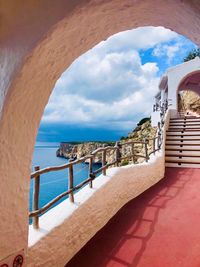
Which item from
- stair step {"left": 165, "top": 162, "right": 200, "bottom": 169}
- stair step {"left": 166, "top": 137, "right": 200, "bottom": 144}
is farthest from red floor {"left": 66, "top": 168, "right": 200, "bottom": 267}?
stair step {"left": 166, "top": 137, "right": 200, "bottom": 144}

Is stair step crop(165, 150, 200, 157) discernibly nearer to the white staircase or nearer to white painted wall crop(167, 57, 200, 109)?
Answer: the white staircase

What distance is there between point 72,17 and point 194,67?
14.7 m

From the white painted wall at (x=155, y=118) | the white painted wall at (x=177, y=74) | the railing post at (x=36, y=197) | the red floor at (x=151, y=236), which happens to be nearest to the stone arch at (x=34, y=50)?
the railing post at (x=36, y=197)

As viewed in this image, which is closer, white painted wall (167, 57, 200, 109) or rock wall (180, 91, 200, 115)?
white painted wall (167, 57, 200, 109)

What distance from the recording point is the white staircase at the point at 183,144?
8.55 meters

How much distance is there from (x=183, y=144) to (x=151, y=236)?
639 cm

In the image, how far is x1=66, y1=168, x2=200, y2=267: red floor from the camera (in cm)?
314

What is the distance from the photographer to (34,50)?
1.54 meters

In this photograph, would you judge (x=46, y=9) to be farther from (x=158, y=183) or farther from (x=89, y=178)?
(x=158, y=183)

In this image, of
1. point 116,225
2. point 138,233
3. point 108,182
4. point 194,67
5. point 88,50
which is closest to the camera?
point 88,50

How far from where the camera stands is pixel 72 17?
1495 millimetres

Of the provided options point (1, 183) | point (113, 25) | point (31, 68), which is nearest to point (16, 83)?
point (31, 68)

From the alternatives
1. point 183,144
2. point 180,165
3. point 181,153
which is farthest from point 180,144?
point 180,165

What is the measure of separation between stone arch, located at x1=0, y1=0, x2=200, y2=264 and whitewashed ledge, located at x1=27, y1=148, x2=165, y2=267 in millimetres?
965
